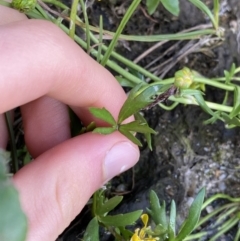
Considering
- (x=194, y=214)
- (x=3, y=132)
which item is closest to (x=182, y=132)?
(x=194, y=214)

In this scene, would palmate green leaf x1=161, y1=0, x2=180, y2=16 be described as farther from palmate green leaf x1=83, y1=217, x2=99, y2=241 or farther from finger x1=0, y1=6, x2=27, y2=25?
palmate green leaf x1=83, y1=217, x2=99, y2=241

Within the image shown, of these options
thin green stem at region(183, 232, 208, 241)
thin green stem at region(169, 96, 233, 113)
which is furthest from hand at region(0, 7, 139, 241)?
thin green stem at region(183, 232, 208, 241)

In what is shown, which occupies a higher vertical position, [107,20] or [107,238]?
[107,20]

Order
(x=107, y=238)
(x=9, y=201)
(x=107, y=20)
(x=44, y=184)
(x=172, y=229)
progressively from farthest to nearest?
(x=107, y=20), (x=107, y=238), (x=172, y=229), (x=44, y=184), (x=9, y=201)

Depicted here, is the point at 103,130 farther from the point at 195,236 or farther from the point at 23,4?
the point at 195,236

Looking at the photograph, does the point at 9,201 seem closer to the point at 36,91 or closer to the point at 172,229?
the point at 36,91

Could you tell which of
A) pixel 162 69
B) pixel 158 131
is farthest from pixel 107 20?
pixel 158 131
